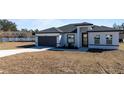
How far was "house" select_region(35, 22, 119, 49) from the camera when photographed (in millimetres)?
23438

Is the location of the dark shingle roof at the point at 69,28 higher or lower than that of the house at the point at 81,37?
higher

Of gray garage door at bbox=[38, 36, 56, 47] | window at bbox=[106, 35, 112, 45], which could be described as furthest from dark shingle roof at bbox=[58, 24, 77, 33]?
window at bbox=[106, 35, 112, 45]

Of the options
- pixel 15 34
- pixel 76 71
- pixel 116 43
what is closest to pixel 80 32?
pixel 116 43

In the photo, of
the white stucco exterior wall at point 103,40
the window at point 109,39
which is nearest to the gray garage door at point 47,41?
the white stucco exterior wall at point 103,40

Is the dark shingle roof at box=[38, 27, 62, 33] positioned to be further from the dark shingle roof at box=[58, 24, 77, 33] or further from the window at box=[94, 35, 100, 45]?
the window at box=[94, 35, 100, 45]

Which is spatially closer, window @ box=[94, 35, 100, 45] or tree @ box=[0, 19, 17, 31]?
window @ box=[94, 35, 100, 45]

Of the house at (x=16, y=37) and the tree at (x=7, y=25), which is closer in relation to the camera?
the house at (x=16, y=37)

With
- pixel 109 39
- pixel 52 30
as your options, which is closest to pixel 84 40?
pixel 109 39

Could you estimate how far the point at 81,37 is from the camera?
26.8 metres

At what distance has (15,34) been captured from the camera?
55281mm

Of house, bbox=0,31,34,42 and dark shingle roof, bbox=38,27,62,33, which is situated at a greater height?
dark shingle roof, bbox=38,27,62,33

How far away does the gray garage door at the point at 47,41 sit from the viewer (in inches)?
1130

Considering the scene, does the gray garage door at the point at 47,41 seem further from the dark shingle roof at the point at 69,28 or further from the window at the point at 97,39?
the window at the point at 97,39
